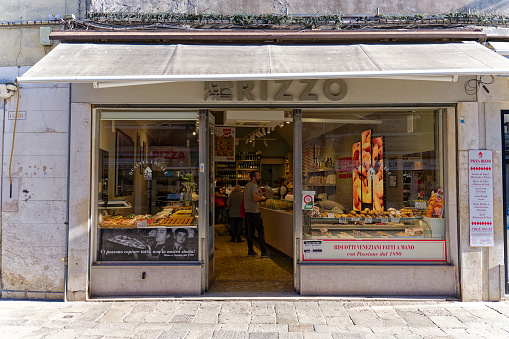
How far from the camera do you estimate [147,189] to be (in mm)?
6160

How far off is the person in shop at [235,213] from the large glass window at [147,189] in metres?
4.32

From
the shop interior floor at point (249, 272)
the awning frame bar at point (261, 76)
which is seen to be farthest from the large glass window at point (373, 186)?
the awning frame bar at point (261, 76)

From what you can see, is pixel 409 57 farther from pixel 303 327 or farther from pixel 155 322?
pixel 155 322

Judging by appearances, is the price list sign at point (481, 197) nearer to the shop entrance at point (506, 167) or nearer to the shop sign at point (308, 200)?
the shop entrance at point (506, 167)

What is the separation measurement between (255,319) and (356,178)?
3.05m

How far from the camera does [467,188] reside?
222 inches

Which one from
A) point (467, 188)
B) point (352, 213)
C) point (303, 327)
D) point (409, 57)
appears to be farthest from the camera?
point (352, 213)

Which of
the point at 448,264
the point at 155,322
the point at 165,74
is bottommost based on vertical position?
the point at 155,322

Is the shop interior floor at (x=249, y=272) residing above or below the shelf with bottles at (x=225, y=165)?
below

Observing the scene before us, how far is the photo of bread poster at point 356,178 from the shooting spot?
666cm

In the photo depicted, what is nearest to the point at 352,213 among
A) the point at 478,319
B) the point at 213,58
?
the point at 478,319

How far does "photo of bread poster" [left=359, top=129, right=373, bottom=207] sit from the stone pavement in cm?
179

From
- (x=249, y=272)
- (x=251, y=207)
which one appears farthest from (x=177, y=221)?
(x=251, y=207)

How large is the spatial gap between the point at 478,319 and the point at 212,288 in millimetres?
3691
